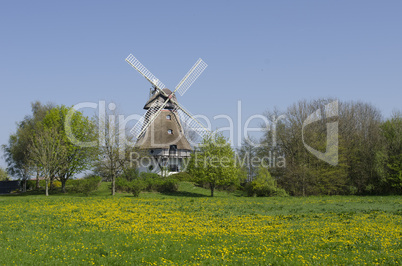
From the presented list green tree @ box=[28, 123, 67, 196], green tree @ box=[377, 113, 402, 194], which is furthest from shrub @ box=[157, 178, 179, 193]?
green tree @ box=[377, 113, 402, 194]

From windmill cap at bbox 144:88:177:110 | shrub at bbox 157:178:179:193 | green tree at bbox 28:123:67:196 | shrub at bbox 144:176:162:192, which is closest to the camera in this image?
green tree at bbox 28:123:67:196

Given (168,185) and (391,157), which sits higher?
(391,157)

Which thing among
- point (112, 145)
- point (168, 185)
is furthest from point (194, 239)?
point (168, 185)

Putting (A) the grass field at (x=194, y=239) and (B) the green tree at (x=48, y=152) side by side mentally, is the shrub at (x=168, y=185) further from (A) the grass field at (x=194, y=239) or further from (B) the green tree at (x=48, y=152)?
(A) the grass field at (x=194, y=239)

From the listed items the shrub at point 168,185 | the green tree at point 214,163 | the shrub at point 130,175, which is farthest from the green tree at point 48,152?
the green tree at point 214,163

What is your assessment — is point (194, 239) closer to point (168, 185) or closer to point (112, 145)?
point (112, 145)

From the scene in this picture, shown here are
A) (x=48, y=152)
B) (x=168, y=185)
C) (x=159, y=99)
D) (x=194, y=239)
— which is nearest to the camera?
(x=194, y=239)

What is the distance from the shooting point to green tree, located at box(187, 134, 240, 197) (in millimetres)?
45188

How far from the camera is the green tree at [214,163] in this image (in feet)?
148

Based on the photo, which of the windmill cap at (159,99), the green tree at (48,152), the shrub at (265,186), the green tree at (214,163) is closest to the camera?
the shrub at (265,186)

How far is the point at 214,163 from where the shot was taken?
4572 centimetres

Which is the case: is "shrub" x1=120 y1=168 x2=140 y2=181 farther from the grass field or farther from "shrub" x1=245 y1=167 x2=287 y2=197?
the grass field

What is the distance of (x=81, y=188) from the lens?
41594 mm

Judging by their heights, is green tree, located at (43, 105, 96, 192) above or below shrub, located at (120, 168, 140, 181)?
above
